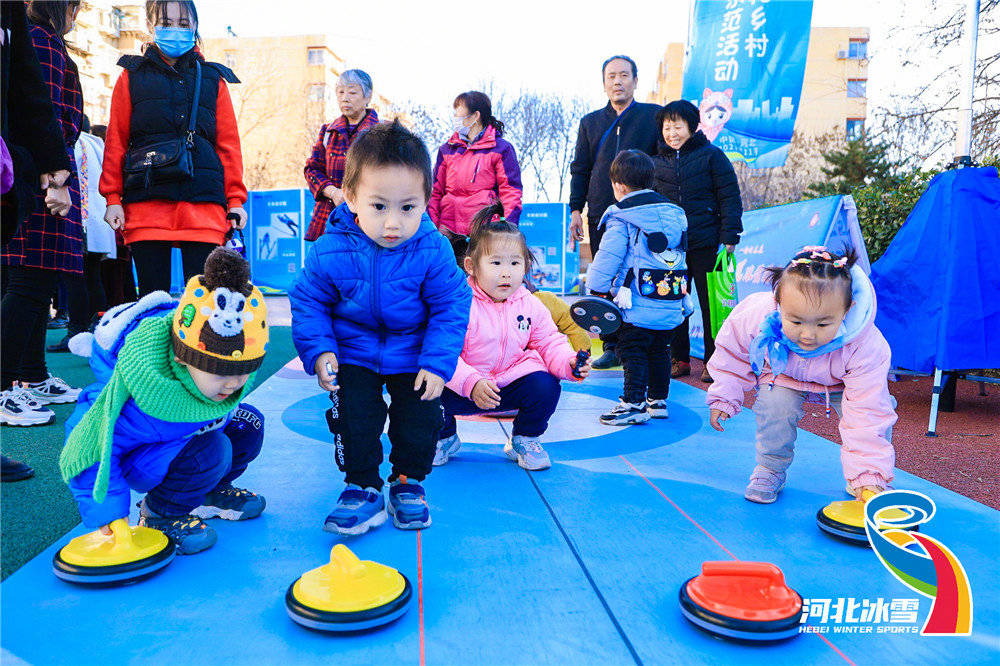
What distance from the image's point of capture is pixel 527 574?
1864 millimetres

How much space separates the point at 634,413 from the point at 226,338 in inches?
100.0

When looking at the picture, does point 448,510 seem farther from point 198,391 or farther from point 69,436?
point 69,436

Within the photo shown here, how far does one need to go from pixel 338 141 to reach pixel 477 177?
3.30 ft

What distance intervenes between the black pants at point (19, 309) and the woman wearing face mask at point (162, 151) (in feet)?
1.73

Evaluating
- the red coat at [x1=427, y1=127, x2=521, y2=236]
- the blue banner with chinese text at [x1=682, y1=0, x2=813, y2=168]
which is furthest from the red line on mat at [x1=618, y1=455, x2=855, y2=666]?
the blue banner with chinese text at [x1=682, y1=0, x2=813, y2=168]

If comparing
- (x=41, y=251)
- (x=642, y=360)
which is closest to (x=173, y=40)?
(x=41, y=251)

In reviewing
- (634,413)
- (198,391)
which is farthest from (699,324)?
(198,391)

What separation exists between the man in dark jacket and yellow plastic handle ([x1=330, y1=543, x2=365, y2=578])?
3.58 metres

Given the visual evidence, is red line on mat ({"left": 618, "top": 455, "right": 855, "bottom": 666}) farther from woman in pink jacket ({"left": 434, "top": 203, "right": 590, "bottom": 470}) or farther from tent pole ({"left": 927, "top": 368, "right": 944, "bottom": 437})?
tent pole ({"left": 927, "top": 368, "right": 944, "bottom": 437})

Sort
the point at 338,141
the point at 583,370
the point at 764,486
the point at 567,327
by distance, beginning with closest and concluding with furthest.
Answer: the point at 764,486, the point at 583,370, the point at 567,327, the point at 338,141

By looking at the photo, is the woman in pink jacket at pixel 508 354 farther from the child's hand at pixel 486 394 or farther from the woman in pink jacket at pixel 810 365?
the woman in pink jacket at pixel 810 365

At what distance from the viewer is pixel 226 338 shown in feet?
5.63

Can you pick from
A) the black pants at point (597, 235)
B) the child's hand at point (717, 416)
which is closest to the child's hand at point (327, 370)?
the child's hand at point (717, 416)

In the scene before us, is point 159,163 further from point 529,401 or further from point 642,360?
point 642,360
